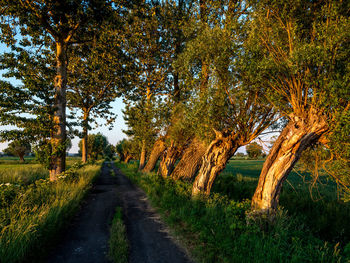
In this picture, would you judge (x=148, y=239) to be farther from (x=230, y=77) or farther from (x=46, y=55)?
(x=46, y=55)

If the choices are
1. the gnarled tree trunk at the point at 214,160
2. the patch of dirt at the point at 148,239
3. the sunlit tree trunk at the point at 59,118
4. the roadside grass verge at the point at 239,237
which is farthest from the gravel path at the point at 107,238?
the sunlit tree trunk at the point at 59,118

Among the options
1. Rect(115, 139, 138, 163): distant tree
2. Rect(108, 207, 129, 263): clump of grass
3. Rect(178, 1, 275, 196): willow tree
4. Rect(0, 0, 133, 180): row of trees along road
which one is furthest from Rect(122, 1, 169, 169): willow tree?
Rect(115, 139, 138, 163): distant tree

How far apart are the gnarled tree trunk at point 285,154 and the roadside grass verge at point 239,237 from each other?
1.89 feet

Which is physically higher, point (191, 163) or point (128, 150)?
point (191, 163)

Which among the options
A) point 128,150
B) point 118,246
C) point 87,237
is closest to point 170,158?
point 87,237

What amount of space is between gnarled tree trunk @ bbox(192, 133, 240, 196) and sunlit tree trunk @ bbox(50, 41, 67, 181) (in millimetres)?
9154

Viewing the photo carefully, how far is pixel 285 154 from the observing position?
639cm

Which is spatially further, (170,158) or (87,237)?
(170,158)

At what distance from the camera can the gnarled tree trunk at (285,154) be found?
19.7 ft

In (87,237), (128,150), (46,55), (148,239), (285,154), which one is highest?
(46,55)

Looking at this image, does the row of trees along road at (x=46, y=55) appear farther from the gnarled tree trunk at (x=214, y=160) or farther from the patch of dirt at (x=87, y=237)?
the gnarled tree trunk at (x=214, y=160)

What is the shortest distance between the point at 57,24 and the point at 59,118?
6118mm

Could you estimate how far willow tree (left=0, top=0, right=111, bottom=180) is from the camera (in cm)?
910

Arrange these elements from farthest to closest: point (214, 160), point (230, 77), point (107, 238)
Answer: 1. point (214, 160)
2. point (230, 77)
3. point (107, 238)
